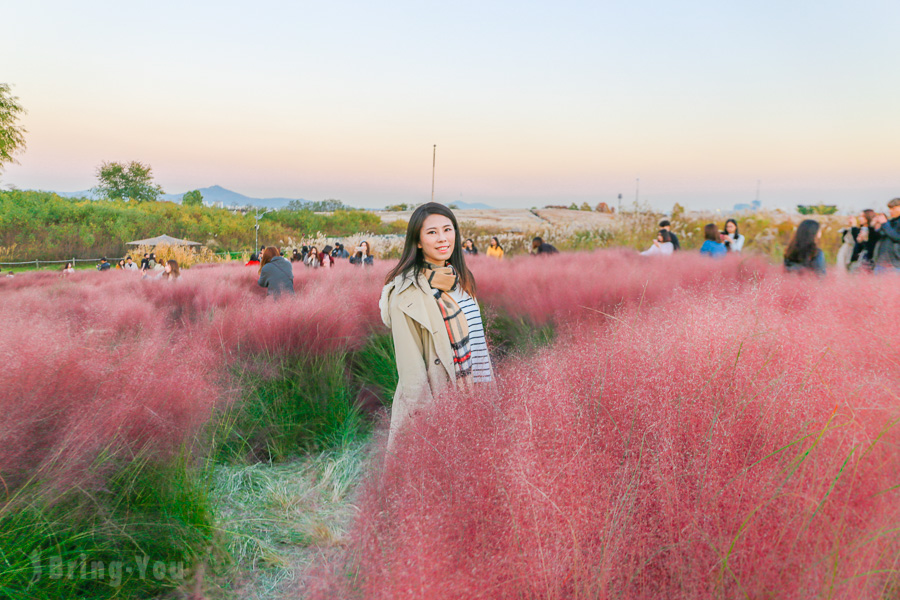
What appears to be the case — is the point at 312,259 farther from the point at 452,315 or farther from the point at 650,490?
the point at 650,490

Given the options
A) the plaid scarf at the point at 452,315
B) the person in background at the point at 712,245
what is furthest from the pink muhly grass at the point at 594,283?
the plaid scarf at the point at 452,315

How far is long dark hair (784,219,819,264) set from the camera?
16.4ft

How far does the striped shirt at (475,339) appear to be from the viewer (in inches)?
91.4

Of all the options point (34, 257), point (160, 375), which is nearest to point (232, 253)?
point (34, 257)

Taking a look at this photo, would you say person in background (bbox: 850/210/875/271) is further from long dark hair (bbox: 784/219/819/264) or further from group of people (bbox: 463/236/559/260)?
group of people (bbox: 463/236/559/260)

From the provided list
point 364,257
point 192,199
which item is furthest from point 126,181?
point 364,257

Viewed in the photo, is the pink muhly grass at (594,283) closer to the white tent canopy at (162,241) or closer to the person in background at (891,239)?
the person in background at (891,239)

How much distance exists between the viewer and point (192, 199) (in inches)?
1085

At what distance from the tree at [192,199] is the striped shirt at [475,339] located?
92.4ft

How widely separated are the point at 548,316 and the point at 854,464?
11.5 ft

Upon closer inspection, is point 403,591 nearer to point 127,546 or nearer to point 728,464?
point 728,464

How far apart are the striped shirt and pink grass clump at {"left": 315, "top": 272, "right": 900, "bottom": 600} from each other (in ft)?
2.99

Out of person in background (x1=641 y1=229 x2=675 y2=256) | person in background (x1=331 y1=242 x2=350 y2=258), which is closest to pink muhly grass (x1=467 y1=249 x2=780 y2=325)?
person in background (x1=641 y1=229 x2=675 y2=256)

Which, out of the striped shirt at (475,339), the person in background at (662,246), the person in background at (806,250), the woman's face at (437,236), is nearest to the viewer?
the woman's face at (437,236)
